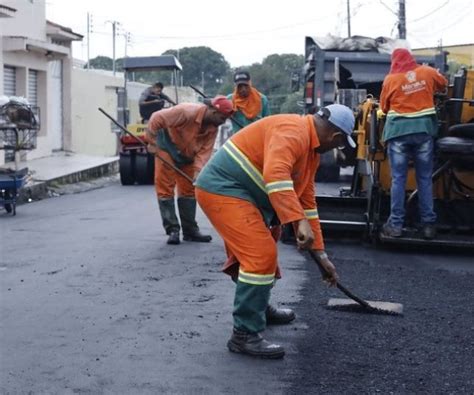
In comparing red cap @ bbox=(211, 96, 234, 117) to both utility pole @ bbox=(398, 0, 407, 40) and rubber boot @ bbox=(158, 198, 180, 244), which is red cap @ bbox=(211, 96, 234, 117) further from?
utility pole @ bbox=(398, 0, 407, 40)

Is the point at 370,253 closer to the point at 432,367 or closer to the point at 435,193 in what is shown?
the point at 435,193

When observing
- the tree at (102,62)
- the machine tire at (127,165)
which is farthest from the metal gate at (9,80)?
the tree at (102,62)

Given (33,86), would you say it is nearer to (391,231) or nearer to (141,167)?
(141,167)

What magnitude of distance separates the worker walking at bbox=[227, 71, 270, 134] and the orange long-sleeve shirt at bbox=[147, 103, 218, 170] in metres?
1.24

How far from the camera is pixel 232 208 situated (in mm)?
5246

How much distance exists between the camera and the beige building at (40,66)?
2228 centimetres

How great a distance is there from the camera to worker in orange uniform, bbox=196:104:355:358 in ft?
16.4

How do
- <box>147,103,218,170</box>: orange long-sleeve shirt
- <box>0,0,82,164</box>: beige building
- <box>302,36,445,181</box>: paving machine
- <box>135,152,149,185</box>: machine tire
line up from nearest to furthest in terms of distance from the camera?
<box>147,103,218,170</box>: orange long-sleeve shirt
<box>302,36,445,181</box>: paving machine
<box>135,152,149,185</box>: machine tire
<box>0,0,82,164</box>: beige building

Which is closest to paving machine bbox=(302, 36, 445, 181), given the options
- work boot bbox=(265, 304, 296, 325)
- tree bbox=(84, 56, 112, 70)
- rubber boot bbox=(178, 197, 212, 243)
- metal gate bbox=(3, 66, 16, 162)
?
rubber boot bbox=(178, 197, 212, 243)

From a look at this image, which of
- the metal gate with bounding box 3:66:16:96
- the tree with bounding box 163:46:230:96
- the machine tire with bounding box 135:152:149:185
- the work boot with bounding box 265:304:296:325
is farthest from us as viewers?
the tree with bounding box 163:46:230:96

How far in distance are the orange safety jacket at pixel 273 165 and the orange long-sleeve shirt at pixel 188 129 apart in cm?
380

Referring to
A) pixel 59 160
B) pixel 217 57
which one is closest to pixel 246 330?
pixel 59 160

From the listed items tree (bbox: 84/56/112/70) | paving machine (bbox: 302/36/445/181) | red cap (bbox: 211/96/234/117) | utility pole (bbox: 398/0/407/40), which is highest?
tree (bbox: 84/56/112/70)

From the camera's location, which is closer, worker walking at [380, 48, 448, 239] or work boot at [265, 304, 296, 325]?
work boot at [265, 304, 296, 325]
